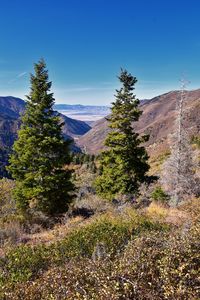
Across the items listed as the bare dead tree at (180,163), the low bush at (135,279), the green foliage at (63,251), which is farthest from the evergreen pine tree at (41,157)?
the low bush at (135,279)

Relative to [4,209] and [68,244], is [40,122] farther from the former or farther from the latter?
[68,244]

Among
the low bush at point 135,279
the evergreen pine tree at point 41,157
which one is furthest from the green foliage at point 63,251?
the evergreen pine tree at point 41,157

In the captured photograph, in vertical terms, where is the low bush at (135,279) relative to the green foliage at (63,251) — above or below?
above

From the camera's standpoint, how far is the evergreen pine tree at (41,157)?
23.9m

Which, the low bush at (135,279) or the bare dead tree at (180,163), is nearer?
the low bush at (135,279)

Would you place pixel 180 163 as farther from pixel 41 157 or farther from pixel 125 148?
pixel 41 157

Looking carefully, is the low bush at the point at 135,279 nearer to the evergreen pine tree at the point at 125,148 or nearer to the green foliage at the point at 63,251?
the green foliage at the point at 63,251

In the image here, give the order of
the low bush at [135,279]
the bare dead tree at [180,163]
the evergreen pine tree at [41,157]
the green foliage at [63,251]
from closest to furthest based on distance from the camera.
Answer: the low bush at [135,279] → the green foliage at [63,251] → the evergreen pine tree at [41,157] → the bare dead tree at [180,163]

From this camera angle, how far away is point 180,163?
87.7ft

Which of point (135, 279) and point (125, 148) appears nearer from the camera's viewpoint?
point (135, 279)

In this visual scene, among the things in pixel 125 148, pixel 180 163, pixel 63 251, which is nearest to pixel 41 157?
pixel 125 148

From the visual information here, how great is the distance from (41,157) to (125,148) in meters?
7.20

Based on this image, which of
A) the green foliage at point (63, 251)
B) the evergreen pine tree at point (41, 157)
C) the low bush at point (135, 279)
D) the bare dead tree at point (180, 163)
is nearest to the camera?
the low bush at point (135, 279)

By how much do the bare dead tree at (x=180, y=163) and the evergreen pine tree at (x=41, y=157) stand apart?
792 centimetres
